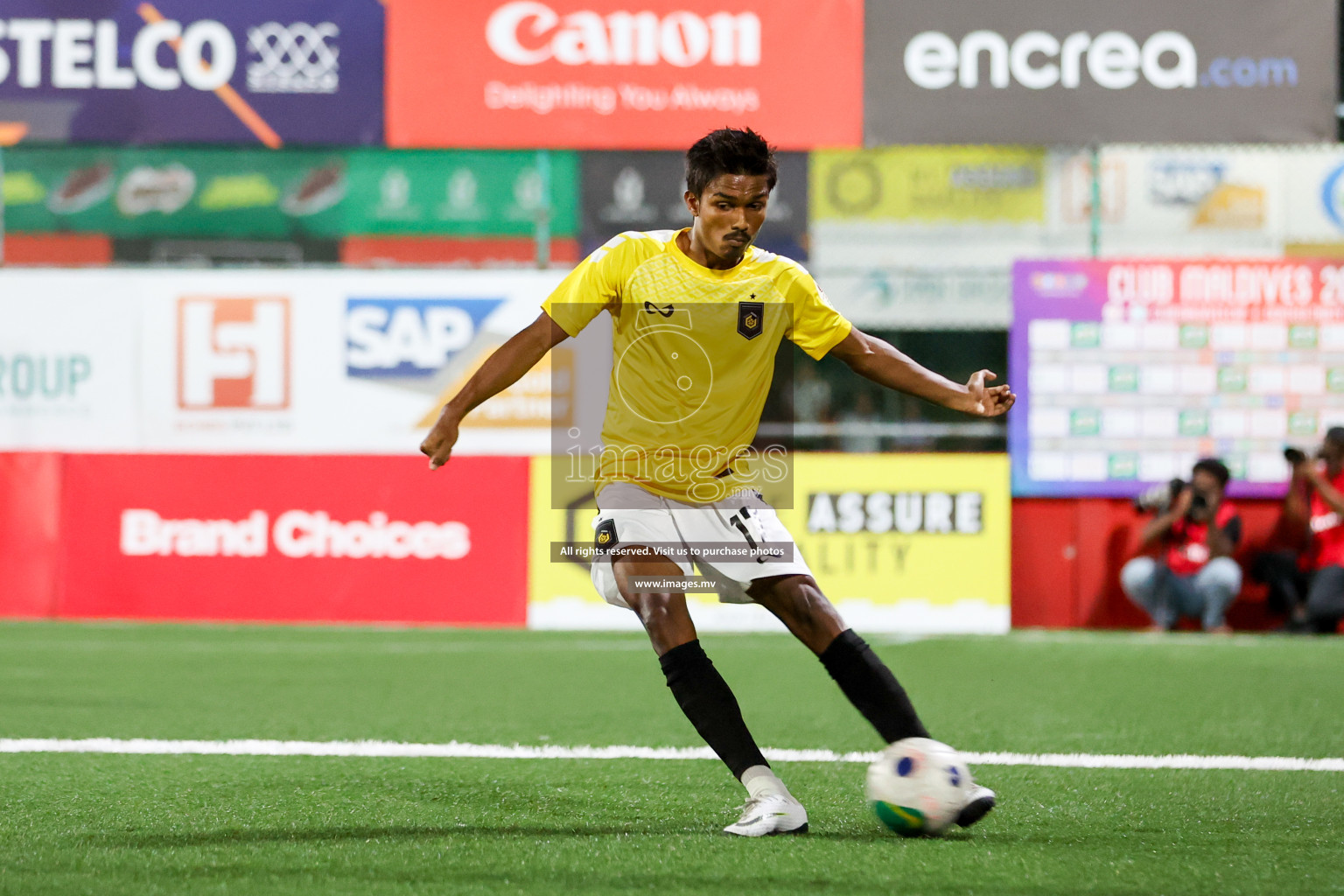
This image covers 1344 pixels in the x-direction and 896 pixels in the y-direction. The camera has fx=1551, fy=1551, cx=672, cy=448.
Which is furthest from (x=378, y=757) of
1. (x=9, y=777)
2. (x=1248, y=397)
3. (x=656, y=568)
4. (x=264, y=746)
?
(x=1248, y=397)

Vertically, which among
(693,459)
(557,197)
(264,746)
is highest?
(557,197)

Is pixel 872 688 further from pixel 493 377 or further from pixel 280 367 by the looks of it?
pixel 280 367

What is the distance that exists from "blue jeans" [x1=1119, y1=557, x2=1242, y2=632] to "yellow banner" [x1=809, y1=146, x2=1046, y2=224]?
3023 mm

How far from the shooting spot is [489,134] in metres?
11.9

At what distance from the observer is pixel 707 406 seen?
167 inches

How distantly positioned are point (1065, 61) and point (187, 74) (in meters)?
6.73

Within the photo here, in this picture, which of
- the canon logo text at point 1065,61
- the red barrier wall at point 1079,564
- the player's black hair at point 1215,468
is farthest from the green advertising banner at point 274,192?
the player's black hair at point 1215,468

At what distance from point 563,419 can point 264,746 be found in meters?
6.28

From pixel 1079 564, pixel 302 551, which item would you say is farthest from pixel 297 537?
pixel 1079 564

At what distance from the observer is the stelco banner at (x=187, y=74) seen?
11.9m

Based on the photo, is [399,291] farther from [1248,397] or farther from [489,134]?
[1248,397]

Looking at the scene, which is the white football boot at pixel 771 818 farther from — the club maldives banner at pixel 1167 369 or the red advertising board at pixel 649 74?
the red advertising board at pixel 649 74

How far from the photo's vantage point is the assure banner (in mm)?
11273

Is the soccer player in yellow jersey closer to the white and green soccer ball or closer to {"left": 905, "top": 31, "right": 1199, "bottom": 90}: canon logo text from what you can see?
the white and green soccer ball
